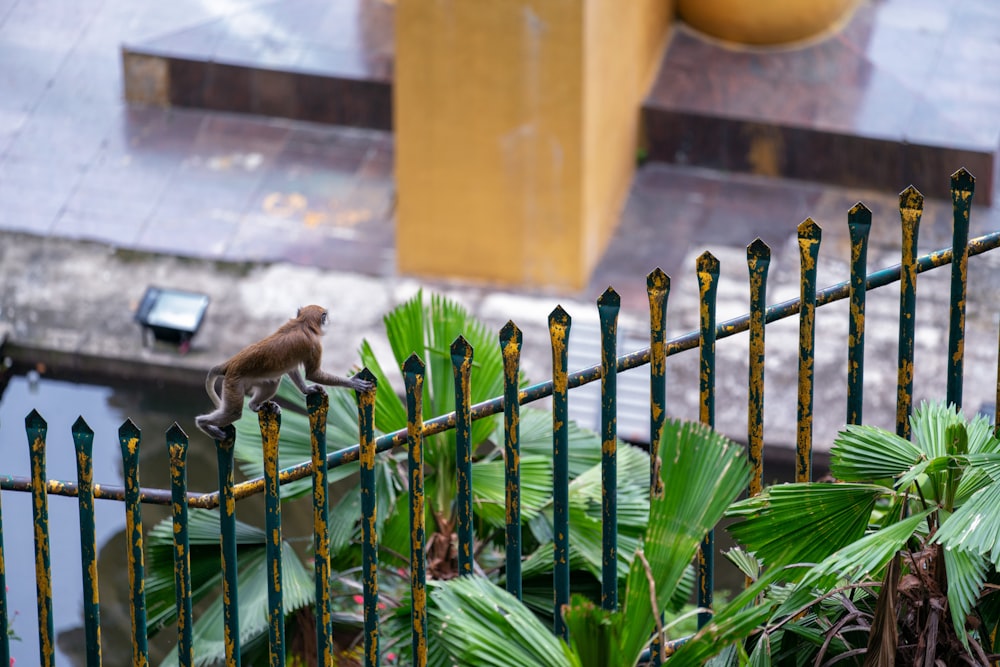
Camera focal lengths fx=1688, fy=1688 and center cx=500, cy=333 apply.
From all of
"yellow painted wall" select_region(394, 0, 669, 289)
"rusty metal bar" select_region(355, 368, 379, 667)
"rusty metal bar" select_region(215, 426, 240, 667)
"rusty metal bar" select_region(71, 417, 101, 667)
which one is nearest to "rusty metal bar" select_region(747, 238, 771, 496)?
"rusty metal bar" select_region(355, 368, 379, 667)

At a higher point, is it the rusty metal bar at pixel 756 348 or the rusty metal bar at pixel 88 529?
the rusty metal bar at pixel 756 348

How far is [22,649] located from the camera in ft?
27.4

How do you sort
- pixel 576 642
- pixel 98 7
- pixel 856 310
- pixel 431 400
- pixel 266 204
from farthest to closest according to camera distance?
pixel 98 7 → pixel 266 204 → pixel 431 400 → pixel 856 310 → pixel 576 642

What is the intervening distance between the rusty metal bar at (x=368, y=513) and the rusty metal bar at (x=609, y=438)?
50 centimetres

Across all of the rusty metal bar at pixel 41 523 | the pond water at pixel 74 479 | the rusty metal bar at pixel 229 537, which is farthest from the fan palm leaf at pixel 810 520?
the pond water at pixel 74 479

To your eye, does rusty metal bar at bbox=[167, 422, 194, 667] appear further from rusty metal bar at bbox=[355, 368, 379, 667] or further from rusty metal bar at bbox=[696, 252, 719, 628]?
rusty metal bar at bbox=[696, 252, 719, 628]

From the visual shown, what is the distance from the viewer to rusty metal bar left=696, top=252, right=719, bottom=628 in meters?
3.64

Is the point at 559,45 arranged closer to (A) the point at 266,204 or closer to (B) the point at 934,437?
(A) the point at 266,204

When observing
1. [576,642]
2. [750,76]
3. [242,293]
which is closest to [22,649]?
[242,293]

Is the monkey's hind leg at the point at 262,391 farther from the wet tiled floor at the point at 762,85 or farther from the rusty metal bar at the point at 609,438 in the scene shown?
the wet tiled floor at the point at 762,85

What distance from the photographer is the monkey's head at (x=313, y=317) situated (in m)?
4.43

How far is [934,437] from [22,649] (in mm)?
5893

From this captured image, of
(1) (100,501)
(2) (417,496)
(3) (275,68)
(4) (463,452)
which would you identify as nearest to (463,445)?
(4) (463,452)

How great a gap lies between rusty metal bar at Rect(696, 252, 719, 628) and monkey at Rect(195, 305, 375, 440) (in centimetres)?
92
